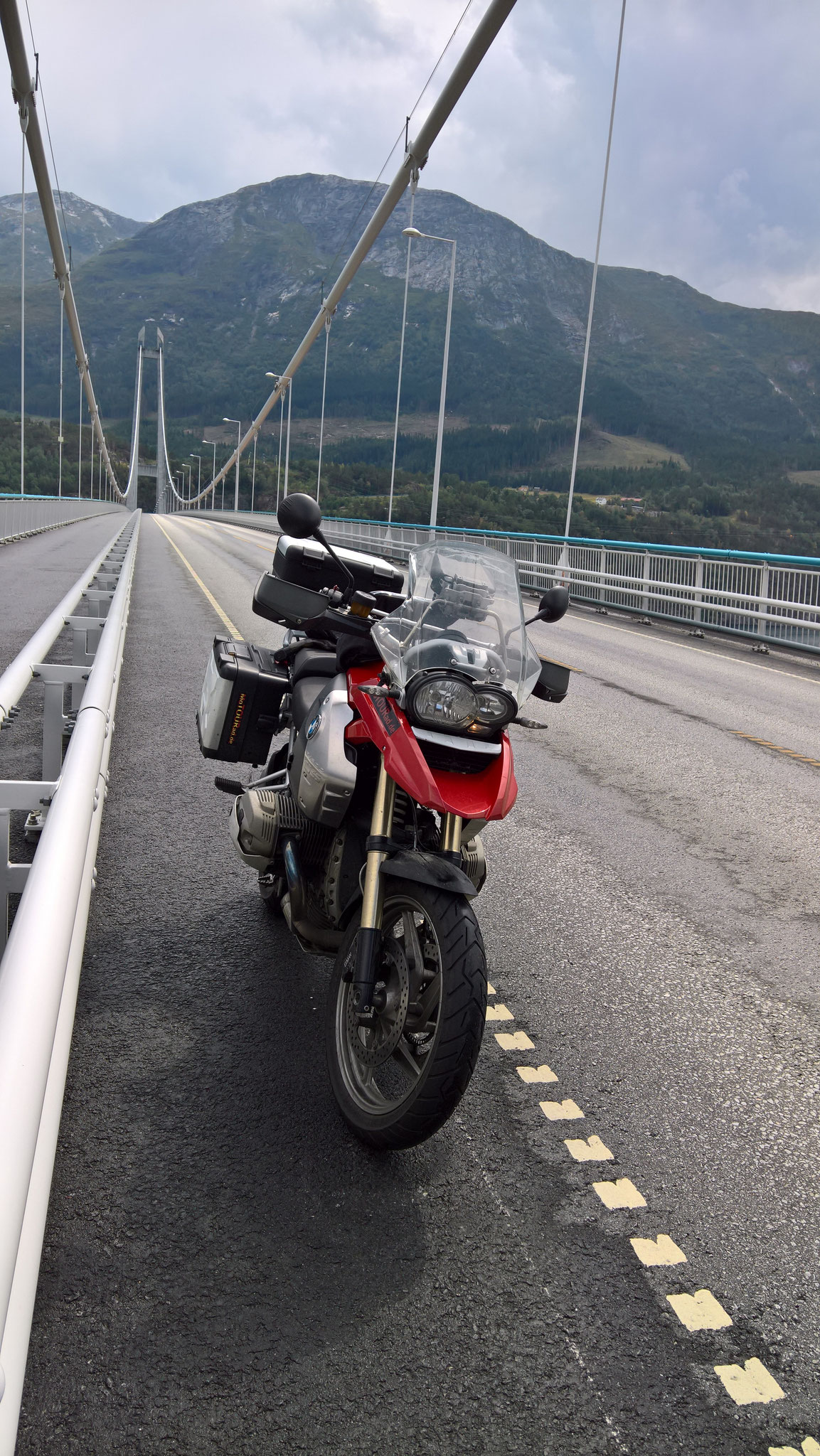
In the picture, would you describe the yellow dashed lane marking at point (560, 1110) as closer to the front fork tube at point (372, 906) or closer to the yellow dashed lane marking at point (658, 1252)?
the yellow dashed lane marking at point (658, 1252)

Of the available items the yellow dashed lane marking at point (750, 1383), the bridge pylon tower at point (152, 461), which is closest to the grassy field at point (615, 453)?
the bridge pylon tower at point (152, 461)

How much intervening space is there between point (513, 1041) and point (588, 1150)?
59cm

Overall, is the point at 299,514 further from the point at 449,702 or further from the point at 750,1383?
the point at 750,1383

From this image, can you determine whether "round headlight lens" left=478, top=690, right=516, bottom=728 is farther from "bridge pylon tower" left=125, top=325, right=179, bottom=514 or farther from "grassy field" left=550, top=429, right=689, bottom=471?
"grassy field" left=550, top=429, right=689, bottom=471

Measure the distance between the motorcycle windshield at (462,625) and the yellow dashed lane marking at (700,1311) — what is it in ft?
4.60

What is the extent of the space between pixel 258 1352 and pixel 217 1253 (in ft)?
1.00

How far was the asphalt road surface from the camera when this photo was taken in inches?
78.4

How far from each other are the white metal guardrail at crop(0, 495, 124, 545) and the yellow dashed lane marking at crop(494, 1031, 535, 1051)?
92.3 feet

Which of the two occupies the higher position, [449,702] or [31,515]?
[31,515]

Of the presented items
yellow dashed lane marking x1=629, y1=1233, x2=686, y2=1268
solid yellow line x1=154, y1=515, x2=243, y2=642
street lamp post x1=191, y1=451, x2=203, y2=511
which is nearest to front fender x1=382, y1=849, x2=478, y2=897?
yellow dashed lane marking x1=629, y1=1233, x2=686, y2=1268

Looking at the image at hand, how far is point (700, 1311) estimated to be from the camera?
2.28 metres

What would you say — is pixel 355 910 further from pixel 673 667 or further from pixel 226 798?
pixel 673 667

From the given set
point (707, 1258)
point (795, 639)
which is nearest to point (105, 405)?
point (795, 639)

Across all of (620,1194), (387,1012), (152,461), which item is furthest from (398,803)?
(152,461)
